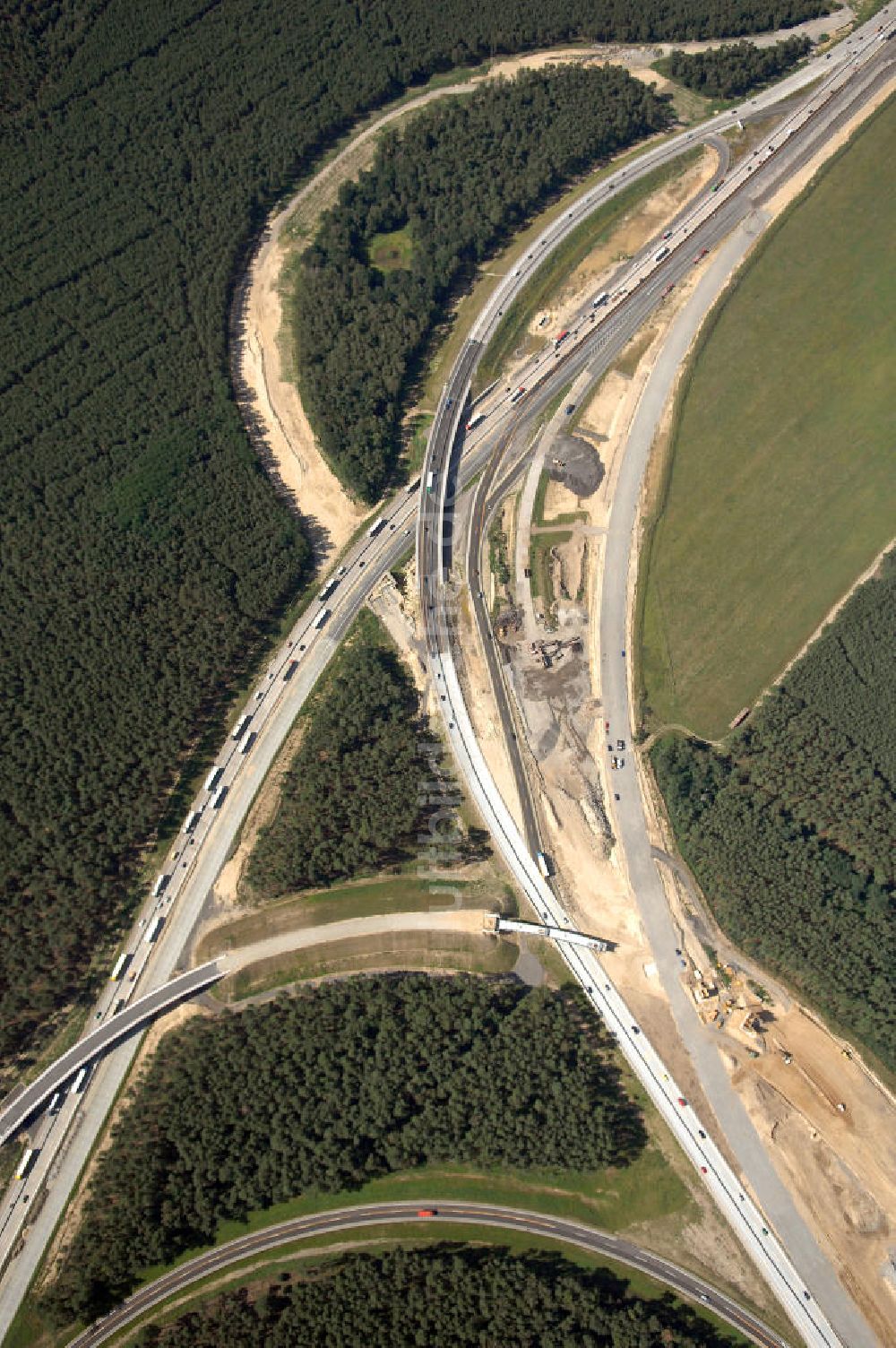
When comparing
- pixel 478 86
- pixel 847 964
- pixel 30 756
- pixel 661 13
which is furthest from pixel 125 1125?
pixel 661 13

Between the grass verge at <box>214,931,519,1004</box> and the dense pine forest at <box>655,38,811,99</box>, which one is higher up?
the dense pine forest at <box>655,38,811,99</box>

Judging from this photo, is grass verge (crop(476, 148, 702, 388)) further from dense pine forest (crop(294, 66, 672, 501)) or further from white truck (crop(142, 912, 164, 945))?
white truck (crop(142, 912, 164, 945))

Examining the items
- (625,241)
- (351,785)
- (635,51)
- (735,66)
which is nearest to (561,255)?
(625,241)

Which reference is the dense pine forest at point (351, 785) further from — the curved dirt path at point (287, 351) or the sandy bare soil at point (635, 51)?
the sandy bare soil at point (635, 51)

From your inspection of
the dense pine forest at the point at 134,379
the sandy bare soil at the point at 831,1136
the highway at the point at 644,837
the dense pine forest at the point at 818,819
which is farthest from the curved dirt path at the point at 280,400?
the sandy bare soil at the point at 831,1136

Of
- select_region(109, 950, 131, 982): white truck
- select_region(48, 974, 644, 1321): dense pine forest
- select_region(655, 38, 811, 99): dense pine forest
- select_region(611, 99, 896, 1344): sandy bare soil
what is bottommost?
select_region(611, 99, 896, 1344): sandy bare soil

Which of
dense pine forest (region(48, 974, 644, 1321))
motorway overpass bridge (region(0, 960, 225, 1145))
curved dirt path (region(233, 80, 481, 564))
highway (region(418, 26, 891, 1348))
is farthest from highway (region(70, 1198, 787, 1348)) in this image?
curved dirt path (region(233, 80, 481, 564))

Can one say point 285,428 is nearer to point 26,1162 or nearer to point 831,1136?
point 26,1162

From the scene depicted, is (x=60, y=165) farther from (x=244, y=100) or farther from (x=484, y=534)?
(x=484, y=534)
